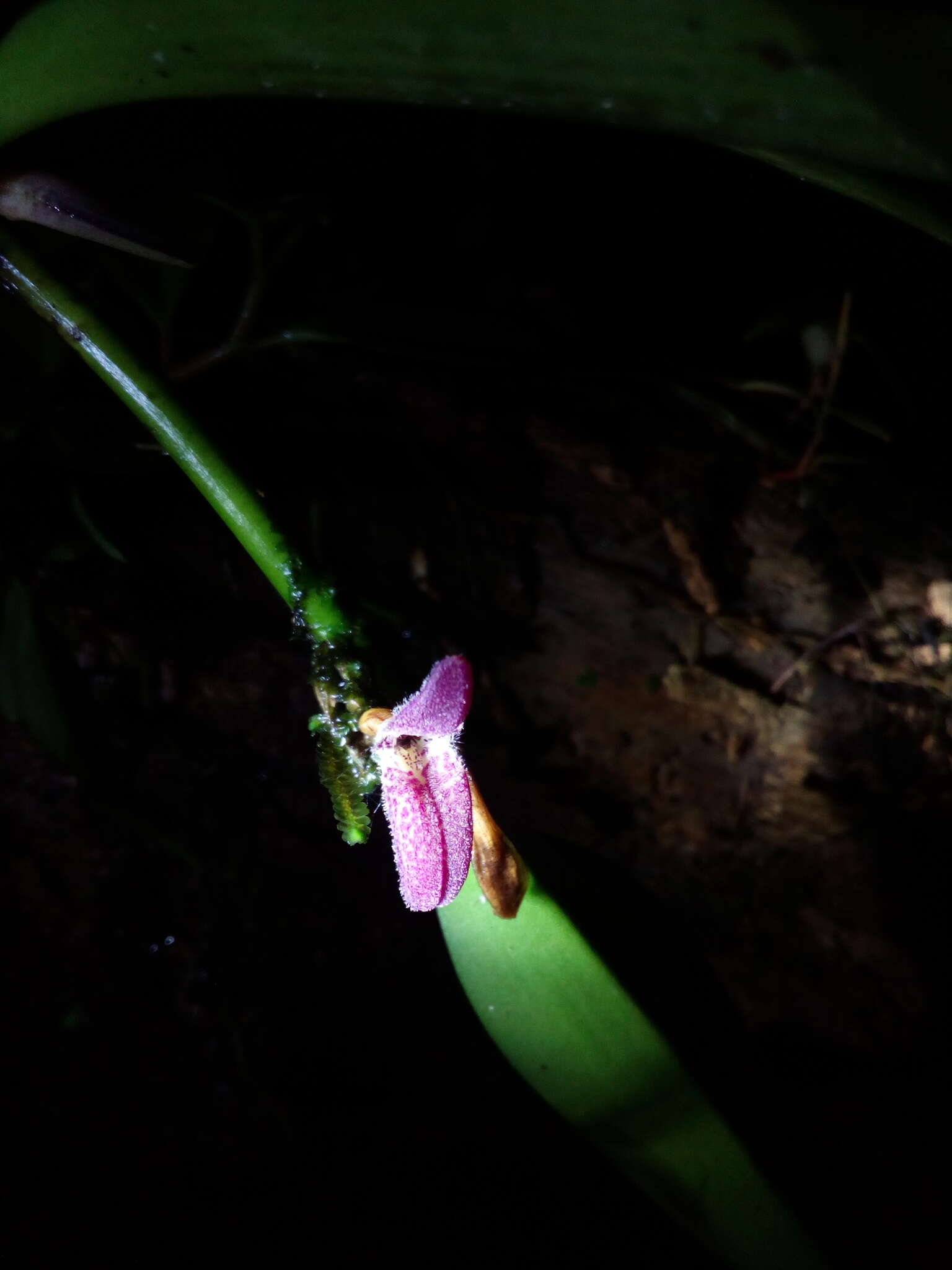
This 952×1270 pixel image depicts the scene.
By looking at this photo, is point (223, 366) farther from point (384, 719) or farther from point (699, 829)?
point (699, 829)

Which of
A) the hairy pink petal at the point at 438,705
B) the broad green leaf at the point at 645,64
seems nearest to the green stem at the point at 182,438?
the hairy pink petal at the point at 438,705

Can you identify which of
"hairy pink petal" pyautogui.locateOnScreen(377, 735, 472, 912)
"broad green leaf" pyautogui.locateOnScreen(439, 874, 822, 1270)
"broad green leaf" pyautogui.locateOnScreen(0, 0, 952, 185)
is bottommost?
"broad green leaf" pyautogui.locateOnScreen(439, 874, 822, 1270)

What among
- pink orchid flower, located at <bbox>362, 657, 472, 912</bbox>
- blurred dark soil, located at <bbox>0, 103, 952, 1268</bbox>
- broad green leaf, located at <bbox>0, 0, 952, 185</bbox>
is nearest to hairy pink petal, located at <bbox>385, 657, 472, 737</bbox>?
pink orchid flower, located at <bbox>362, 657, 472, 912</bbox>

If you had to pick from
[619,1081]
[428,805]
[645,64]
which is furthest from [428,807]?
[645,64]

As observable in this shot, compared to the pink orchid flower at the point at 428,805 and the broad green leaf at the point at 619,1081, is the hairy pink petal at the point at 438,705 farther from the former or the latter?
the broad green leaf at the point at 619,1081

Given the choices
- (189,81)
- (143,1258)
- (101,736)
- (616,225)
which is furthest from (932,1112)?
(616,225)

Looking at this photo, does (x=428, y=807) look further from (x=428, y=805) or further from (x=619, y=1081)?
(x=619, y=1081)

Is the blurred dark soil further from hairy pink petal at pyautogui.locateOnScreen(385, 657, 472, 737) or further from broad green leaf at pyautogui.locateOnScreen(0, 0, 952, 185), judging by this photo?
hairy pink petal at pyautogui.locateOnScreen(385, 657, 472, 737)
